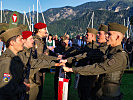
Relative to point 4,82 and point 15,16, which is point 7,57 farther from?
point 15,16

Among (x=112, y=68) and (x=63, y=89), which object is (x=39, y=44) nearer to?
(x=63, y=89)

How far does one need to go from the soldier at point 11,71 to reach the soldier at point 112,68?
35.4 inches

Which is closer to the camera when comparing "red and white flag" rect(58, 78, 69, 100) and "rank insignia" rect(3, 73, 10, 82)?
"rank insignia" rect(3, 73, 10, 82)

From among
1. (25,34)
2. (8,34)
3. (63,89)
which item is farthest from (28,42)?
(63,89)

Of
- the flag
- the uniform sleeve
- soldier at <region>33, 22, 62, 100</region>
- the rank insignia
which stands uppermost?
the flag

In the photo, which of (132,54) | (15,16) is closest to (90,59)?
(15,16)

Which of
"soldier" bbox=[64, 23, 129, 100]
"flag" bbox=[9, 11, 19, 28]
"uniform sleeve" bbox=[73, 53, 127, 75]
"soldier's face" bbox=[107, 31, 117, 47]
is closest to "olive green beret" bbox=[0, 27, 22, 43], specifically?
"flag" bbox=[9, 11, 19, 28]

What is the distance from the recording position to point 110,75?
123 inches

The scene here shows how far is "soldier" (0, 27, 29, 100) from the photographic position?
2.46 m

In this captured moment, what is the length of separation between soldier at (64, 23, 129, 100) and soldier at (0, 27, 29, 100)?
90cm

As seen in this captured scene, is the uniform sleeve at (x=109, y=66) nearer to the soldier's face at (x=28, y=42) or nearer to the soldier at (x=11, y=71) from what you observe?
the soldier at (x=11, y=71)

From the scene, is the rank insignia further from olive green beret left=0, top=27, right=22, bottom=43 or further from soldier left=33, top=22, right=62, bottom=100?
soldier left=33, top=22, right=62, bottom=100

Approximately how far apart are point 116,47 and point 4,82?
2.02 metres

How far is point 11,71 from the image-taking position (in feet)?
8.21
